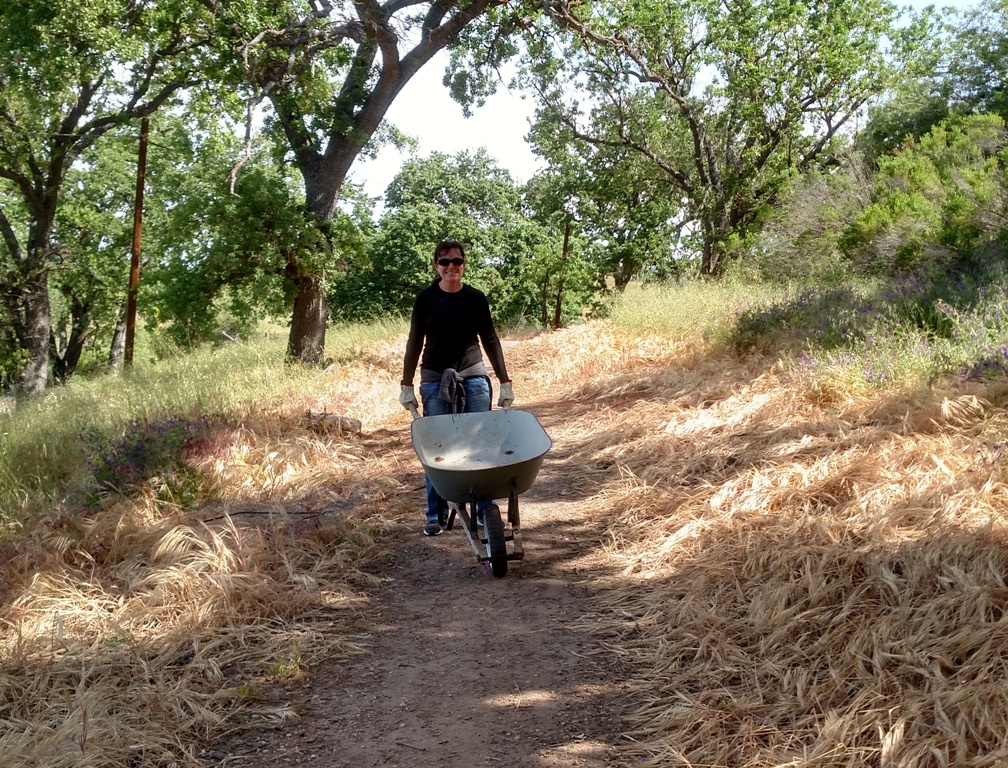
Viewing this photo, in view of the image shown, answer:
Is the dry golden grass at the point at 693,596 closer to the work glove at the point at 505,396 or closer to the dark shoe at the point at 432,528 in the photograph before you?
the dark shoe at the point at 432,528

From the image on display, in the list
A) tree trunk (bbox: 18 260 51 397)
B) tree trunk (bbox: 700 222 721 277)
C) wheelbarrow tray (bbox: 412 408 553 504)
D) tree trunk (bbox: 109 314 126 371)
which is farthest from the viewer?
tree trunk (bbox: 109 314 126 371)

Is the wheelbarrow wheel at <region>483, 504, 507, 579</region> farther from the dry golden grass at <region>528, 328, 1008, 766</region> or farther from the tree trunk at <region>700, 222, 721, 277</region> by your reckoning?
the tree trunk at <region>700, 222, 721, 277</region>

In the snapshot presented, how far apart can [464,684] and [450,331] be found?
2.31 metres

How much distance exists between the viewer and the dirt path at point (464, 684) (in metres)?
2.94

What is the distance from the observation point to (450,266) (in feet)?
16.1

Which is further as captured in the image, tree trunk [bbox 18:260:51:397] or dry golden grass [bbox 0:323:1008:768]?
tree trunk [bbox 18:260:51:397]

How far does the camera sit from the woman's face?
193 inches

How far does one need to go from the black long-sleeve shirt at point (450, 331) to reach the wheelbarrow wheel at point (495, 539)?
1.01 m

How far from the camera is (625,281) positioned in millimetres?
22391

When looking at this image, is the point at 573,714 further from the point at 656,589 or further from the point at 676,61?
the point at 676,61

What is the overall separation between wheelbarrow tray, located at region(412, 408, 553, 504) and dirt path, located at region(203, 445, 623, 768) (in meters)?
0.61

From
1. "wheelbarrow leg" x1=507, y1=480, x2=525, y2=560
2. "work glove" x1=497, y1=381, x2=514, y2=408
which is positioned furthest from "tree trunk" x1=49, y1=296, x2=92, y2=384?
"wheelbarrow leg" x1=507, y1=480, x2=525, y2=560

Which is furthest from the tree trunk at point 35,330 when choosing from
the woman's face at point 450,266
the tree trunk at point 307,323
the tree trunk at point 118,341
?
the woman's face at point 450,266

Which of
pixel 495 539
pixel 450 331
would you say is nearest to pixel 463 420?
pixel 450 331
